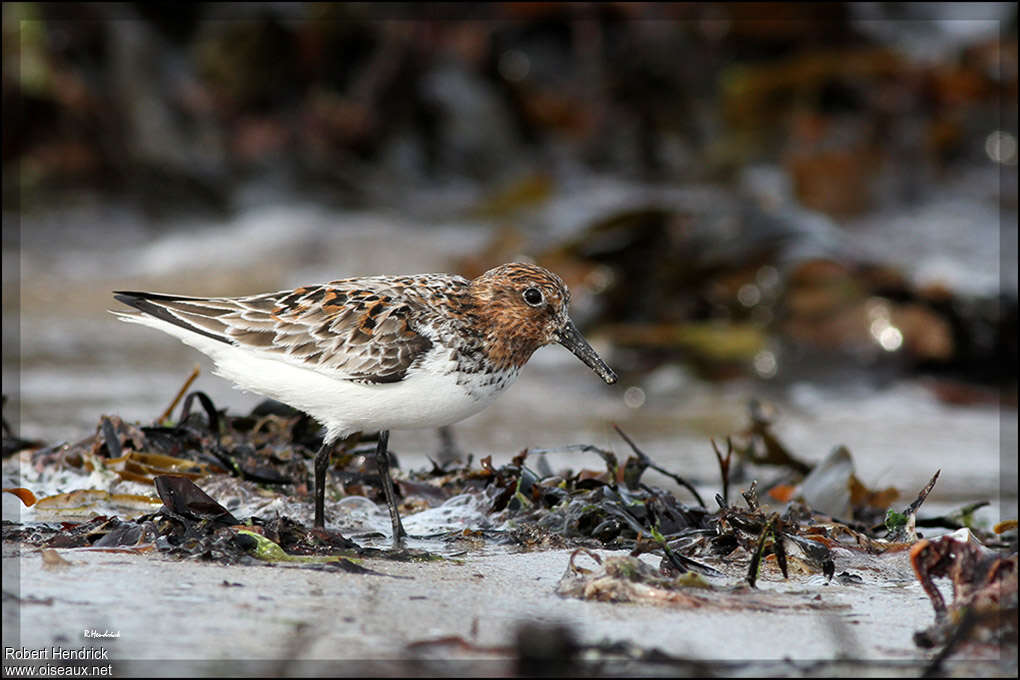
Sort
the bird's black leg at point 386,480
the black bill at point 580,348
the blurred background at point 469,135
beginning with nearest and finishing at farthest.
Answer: the bird's black leg at point 386,480 → the black bill at point 580,348 → the blurred background at point 469,135

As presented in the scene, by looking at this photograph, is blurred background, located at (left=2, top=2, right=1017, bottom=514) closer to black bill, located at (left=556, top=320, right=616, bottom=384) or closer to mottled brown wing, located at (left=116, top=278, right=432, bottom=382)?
black bill, located at (left=556, top=320, right=616, bottom=384)

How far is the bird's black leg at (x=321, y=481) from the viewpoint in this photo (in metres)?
3.73

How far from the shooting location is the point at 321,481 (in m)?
3.80

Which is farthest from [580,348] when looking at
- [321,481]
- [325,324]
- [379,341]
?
[321,481]

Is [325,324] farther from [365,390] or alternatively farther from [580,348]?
[580,348]

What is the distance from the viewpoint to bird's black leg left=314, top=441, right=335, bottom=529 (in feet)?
12.3

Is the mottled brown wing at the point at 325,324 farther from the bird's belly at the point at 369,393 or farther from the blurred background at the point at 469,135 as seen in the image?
the blurred background at the point at 469,135

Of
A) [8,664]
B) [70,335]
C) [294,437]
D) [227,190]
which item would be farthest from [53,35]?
[8,664]

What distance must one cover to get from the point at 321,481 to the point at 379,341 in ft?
1.58

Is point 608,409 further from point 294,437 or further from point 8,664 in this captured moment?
point 8,664

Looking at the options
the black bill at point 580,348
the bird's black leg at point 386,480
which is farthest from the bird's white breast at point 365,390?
the black bill at point 580,348

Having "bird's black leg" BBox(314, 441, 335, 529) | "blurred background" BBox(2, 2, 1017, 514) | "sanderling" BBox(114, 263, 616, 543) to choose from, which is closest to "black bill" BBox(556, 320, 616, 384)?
"sanderling" BBox(114, 263, 616, 543)

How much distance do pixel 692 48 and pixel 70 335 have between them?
671cm

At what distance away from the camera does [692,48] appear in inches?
465
